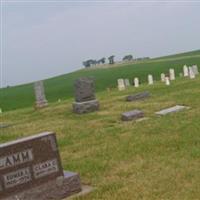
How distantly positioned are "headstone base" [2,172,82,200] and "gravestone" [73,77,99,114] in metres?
9.84

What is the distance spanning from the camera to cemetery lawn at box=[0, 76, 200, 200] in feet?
23.8

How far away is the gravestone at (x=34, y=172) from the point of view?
6859 millimetres

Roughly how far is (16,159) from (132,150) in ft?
11.5

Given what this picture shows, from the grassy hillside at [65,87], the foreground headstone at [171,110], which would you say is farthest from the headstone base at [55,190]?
the grassy hillside at [65,87]

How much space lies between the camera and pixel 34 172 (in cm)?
712

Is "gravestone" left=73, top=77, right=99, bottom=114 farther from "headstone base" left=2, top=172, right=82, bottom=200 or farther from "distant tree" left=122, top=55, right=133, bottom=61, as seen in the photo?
"distant tree" left=122, top=55, right=133, bottom=61

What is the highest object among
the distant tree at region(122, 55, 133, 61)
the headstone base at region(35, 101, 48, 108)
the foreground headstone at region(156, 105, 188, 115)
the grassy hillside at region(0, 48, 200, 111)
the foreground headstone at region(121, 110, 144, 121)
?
the distant tree at region(122, 55, 133, 61)

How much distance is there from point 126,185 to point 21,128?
902cm

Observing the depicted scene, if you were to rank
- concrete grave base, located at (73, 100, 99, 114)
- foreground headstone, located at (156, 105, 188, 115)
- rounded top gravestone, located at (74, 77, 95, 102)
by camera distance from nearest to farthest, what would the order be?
1. foreground headstone, located at (156, 105, 188, 115)
2. concrete grave base, located at (73, 100, 99, 114)
3. rounded top gravestone, located at (74, 77, 95, 102)

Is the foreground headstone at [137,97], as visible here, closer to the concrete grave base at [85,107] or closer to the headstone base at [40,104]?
the concrete grave base at [85,107]

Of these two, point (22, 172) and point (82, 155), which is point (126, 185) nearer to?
point (22, 172)

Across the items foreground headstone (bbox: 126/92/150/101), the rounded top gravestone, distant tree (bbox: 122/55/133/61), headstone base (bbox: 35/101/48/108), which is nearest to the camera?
the rounded top gravestone

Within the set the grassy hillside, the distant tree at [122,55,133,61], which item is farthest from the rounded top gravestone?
the distant tree at [122,55,133,61]

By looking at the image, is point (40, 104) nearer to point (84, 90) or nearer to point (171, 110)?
point (84, 90)
